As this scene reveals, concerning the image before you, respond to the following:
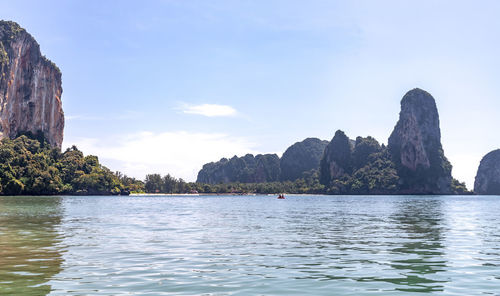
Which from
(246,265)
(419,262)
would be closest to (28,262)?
(246,265)

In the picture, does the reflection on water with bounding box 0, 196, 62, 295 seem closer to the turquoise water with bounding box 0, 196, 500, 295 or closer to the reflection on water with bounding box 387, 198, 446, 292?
the turquoise water with bounding box 0, 196, 500, 295

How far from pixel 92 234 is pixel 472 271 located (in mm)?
24551

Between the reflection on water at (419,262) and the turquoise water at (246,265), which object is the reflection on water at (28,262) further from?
the reflection on water at (419,262)

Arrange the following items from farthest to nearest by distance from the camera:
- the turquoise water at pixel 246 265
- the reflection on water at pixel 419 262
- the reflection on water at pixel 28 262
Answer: the reflection on water at pixel 419 262
the turquoise water at pixel 246 265
the reflection on water at pixel 28 262

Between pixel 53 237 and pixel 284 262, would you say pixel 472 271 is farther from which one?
pixel 53 237

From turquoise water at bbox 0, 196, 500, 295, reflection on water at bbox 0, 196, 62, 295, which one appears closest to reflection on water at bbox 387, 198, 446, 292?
turquoise water at bbox 0, 196, 500, 295

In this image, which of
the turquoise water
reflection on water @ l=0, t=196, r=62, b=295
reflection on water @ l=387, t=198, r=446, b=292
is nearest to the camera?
reflection on water @ l=0, t=196, r=62, b=295

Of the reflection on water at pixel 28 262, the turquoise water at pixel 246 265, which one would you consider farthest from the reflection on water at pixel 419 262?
the reflection on water at pixel 28 262

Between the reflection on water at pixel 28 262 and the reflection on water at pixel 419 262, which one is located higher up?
the reflection on water at pixel 419 262

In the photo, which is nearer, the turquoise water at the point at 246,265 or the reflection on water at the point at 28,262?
the reflection on water at the point at 28,262

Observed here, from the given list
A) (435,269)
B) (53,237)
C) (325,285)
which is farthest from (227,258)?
(53,237)

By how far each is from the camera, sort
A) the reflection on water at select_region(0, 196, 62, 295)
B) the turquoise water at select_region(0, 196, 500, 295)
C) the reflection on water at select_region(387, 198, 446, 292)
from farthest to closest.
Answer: the reflection on water at select_region(387, 198, 446, 292)
the turquoise water at select_region(0, 196, 500, 295)
the reflection on water at select_region(0, 196, 62, 295)

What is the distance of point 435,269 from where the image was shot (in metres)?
18.6

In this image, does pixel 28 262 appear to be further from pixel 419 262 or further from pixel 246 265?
pixel 419 262
